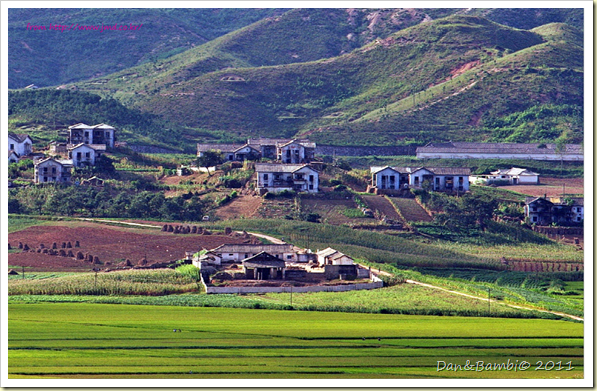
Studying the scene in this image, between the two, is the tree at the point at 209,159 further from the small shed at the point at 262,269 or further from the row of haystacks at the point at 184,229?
the small shed at the point at 262,269

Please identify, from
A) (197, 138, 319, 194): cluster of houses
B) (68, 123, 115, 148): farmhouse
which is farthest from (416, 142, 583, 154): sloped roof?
(68, 123, 115, 148): farmhouse

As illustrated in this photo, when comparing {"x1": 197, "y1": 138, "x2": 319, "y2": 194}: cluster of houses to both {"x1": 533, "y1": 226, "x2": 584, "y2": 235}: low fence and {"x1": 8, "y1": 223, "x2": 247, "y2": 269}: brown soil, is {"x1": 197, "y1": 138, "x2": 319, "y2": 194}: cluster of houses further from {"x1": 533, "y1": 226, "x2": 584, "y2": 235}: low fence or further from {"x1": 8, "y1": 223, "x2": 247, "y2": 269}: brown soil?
{"x1": 533, "y1": 226, "x2": 584, "y2": 235}: low fence

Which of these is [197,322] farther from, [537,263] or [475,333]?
A: [537,263]

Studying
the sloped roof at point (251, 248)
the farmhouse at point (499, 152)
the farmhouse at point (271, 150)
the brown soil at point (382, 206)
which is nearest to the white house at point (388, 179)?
the brown soil at point (382, 206)

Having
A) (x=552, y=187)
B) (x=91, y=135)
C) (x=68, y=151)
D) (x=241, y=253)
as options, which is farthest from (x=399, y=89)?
(x=241, y=253)

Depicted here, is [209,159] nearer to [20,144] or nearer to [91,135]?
[91,135]

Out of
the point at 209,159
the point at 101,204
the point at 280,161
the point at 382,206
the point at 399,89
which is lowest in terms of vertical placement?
the point at 382,206

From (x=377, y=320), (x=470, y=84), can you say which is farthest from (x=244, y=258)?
(x=470, y=84)
